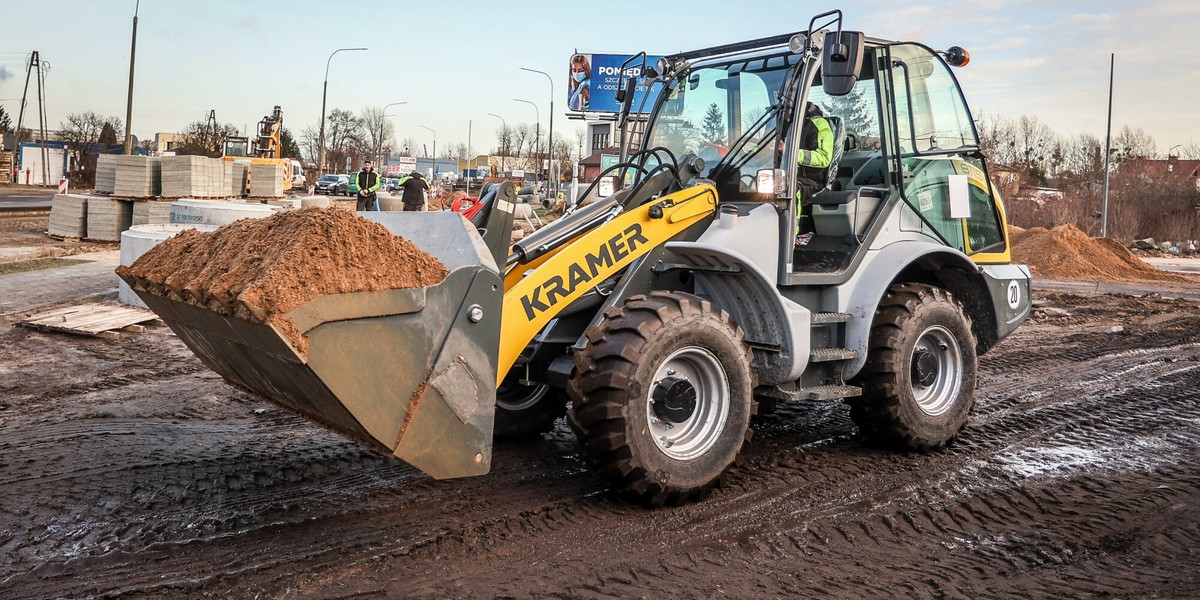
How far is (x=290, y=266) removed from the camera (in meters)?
3.97

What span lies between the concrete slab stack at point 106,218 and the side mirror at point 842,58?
1786cm

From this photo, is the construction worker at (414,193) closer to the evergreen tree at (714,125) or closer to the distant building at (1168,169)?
the evergreen tree at (714,125)

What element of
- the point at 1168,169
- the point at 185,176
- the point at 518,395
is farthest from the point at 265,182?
the point at 1168,169

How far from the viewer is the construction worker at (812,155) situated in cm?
605

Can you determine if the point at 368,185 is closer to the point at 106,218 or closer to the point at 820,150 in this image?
the point at 106,218

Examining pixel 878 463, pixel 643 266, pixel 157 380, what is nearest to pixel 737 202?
pixel 643 266

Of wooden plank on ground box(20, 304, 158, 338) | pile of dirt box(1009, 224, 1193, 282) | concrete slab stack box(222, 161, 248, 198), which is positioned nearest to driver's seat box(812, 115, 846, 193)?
wooden plank on ground box(20, 304, 158, 338)

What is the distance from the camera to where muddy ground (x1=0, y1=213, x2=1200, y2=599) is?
418cm

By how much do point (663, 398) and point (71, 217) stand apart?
60.8 feet

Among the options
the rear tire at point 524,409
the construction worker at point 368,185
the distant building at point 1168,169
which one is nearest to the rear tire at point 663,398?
the rear tire at point 524,409

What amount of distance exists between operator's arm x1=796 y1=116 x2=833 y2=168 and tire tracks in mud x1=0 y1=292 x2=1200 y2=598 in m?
1.82

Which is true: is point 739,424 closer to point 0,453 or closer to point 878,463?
point 878,463

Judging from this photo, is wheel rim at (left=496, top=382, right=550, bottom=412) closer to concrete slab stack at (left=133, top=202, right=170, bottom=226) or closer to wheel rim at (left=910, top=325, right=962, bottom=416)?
wheel rim at (left=910, top=325, right=962, bottom=416)

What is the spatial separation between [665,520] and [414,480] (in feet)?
4.71
